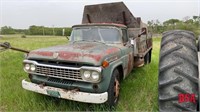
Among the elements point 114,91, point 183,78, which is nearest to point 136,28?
point 114,91

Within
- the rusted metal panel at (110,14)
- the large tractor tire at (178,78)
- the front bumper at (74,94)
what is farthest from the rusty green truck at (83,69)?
the rusted metal panel at (110,14)

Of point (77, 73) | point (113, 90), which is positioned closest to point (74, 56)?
point (77, 73)

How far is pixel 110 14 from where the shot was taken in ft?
23.5

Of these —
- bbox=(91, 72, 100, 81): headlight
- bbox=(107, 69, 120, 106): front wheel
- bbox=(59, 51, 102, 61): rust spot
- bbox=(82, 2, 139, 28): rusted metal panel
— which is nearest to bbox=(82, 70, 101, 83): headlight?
bbox=(91, 72, 100, 81): headlight

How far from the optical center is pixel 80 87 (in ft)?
12.3

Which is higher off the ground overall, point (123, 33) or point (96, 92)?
point (123, 33)

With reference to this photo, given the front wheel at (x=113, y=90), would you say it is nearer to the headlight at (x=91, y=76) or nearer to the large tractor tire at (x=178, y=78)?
the headlight at (x=91, y=76)

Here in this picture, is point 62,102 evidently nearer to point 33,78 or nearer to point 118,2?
point 33,78

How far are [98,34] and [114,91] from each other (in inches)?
64.1

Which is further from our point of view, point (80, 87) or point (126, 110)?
point (126, 110)

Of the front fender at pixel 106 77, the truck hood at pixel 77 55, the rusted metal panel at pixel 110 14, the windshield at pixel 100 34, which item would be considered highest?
the rusted metal panel at pixel 110 14

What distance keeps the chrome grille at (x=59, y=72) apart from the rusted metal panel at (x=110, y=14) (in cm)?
379

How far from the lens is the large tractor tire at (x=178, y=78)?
260 cm

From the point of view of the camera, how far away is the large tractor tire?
2.60 m
